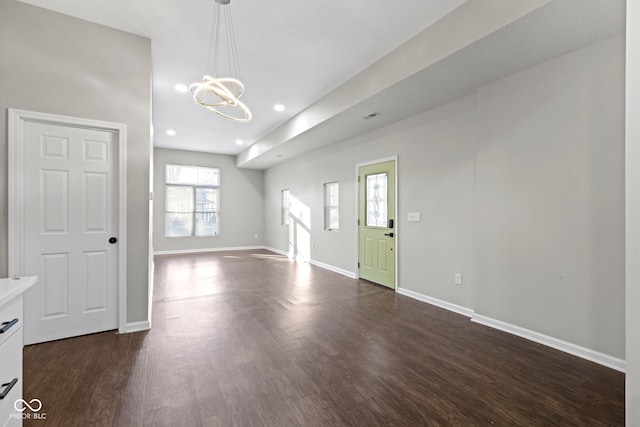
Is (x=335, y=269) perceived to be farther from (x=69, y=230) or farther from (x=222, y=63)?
(x=69, y=230)

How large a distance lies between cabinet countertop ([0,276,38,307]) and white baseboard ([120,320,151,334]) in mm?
1638

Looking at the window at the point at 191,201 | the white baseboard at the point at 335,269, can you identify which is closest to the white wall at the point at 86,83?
the white baseboard at the point at 335,269

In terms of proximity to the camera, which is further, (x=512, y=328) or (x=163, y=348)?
(x=512, y=328)

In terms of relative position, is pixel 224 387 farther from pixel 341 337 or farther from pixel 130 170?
pixel 130 170

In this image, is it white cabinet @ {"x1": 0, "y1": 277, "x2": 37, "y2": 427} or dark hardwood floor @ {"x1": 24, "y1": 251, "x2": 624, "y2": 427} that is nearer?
white cabinet @ {"x1": 0, "y1": 277, "x2": 37, "y2": 427}

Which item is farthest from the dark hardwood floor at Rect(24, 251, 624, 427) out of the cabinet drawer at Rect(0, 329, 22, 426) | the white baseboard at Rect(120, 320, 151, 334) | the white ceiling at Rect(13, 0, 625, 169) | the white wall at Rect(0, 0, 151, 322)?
the white ceiling at Rect(13, 0, 625, 169)

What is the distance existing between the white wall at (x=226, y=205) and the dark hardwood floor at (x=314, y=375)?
5585mm

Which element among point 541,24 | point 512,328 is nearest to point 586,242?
point 512,328

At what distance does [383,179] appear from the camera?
498 centimetres

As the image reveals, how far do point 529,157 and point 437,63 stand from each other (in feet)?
4.51

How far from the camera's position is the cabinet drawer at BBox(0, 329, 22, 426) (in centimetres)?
139

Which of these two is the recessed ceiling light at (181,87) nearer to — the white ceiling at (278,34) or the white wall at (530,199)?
the white ceiling at (278,34)

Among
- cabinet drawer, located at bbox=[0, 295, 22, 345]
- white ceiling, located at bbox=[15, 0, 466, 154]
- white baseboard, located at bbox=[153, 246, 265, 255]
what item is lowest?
white baseboard, located at bbox=[153, 246, 265, 255]

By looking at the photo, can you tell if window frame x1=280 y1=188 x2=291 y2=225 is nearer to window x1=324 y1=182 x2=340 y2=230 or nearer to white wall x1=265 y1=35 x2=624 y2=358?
window x1=324 y1=182 x2=340 y2=230
